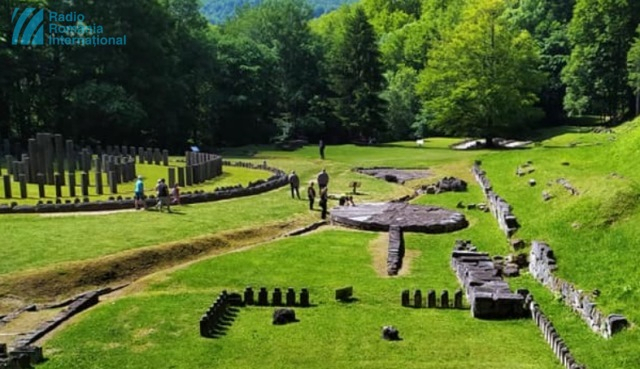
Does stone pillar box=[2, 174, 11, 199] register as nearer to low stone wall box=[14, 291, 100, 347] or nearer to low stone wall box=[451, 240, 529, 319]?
low stone wall box=[14, 291, 100, 347]

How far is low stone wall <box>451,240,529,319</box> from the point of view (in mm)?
22344

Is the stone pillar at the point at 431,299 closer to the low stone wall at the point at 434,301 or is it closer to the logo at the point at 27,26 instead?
the low stone wall at the point at 434,301

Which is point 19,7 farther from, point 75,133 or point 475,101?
point 475,101

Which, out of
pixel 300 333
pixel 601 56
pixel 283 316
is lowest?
pixel 300 333

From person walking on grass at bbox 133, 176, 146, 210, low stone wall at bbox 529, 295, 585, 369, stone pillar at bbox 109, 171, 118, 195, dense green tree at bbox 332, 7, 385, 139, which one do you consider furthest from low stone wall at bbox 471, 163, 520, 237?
dense green tree at bbox 332, 7, 385, 139

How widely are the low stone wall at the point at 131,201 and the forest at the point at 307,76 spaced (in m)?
25.0

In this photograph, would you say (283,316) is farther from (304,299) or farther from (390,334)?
(390,334)

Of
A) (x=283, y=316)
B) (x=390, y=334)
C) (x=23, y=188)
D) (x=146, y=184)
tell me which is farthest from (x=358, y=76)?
(x=390, y=334)

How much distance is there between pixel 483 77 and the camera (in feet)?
233

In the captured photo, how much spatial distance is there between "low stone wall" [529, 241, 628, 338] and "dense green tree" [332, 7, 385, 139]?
53.4 meters

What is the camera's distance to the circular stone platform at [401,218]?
35562 millimetres

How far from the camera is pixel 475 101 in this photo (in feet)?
234

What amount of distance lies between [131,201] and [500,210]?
1867 centimetres

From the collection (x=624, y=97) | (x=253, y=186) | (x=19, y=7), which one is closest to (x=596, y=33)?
(x=624, y=97)
